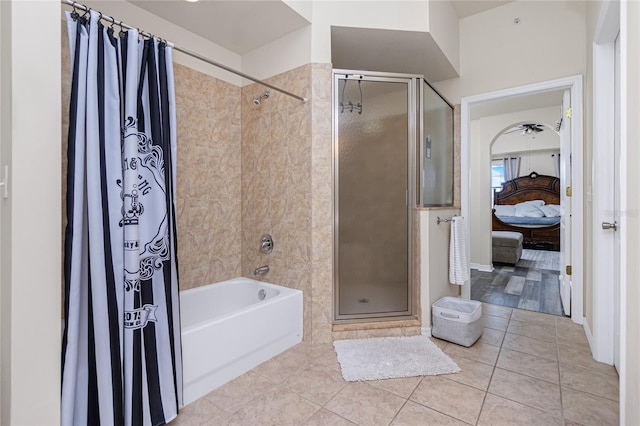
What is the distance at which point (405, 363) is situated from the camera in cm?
203

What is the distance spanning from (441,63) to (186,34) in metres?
2.17

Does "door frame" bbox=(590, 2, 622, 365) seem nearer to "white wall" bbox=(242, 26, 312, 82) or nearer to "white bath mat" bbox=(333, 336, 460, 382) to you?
"white bath mat" bbox=(333, 336, 460, 382)

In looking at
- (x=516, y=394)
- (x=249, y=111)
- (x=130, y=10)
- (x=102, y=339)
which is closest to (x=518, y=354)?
(x=516, y=394)

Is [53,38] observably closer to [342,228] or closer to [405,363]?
[342,228]

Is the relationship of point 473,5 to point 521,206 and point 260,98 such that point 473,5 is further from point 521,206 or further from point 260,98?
point 521,206

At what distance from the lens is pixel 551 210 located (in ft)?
24.0

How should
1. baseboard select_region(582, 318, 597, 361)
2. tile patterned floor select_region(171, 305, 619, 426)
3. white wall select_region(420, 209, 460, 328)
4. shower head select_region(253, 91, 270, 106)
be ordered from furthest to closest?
shower head select_region(253, 91, 270, 106), white wall select_region(420, 209, 460, 328), baseboard select_region(582, 318, 597, 361), tile patterned floor select_region(171, 305, 619, 426)

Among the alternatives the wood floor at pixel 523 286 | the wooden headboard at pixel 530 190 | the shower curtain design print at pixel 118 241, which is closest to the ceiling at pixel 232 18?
the shower curtain design print at pixel 118 241

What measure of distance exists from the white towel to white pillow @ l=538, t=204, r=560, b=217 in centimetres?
583

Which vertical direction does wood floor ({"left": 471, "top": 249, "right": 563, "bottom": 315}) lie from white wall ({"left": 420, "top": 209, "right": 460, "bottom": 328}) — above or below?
below

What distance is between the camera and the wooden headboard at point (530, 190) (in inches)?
302

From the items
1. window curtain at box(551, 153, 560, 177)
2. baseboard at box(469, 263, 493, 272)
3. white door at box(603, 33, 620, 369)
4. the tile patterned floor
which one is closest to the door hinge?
white door at box(603, 33, 620, 369)

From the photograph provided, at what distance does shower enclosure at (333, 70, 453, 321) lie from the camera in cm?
241

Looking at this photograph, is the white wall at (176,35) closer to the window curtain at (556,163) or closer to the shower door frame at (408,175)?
the shower door frame at (408,175)
